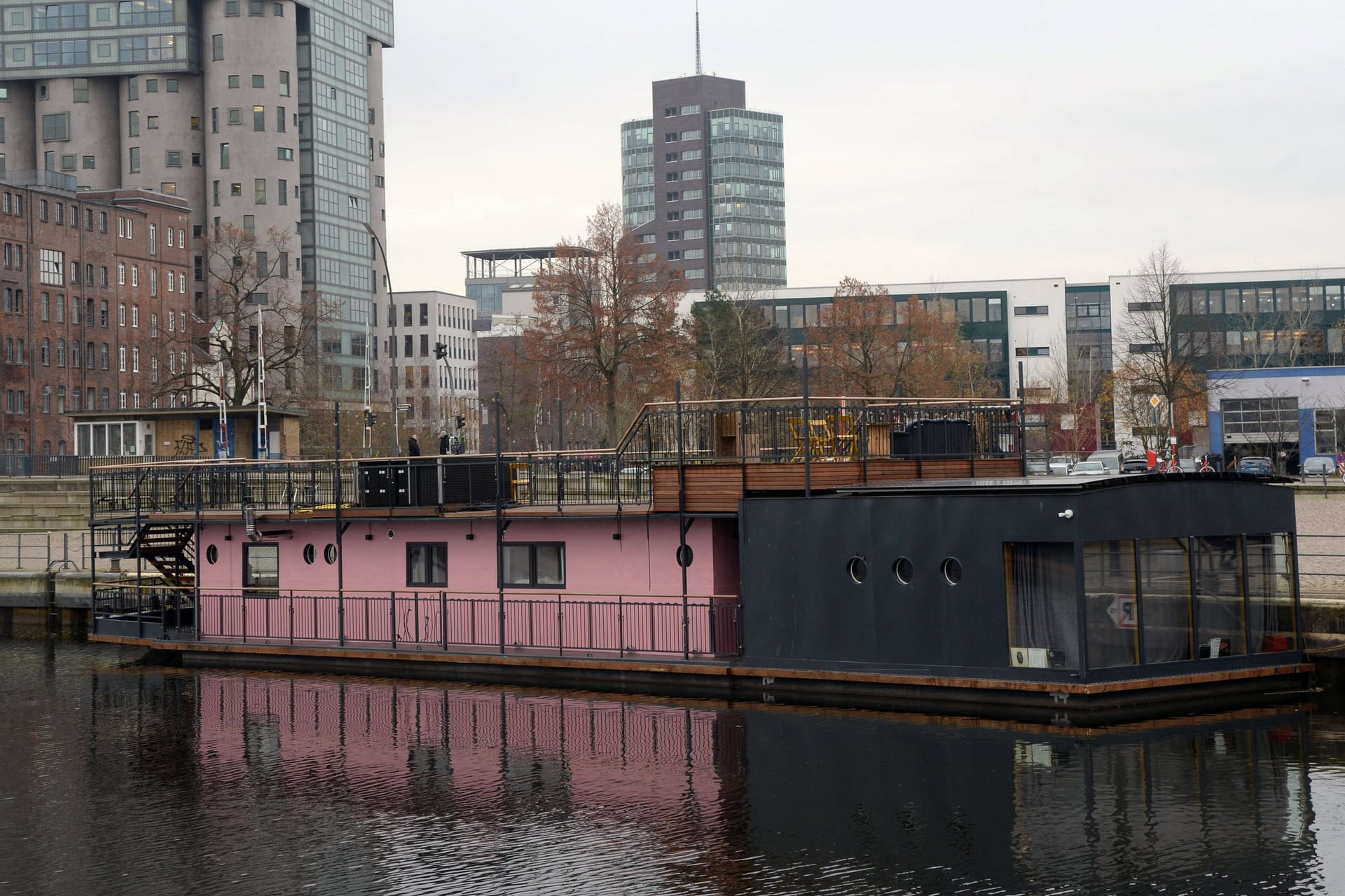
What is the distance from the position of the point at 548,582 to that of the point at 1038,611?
33.7 ft

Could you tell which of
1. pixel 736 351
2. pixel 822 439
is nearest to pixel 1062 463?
pixel 736 351

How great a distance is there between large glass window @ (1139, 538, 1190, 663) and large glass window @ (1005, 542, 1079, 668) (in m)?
1.30

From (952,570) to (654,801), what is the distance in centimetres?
722

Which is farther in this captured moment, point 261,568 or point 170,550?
point 170,550

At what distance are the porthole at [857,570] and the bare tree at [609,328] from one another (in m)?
33.3

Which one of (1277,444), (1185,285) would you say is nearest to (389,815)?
(1277,444)

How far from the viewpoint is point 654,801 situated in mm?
19828

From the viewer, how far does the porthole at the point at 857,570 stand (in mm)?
25391

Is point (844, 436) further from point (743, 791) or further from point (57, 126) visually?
point (57, 126)

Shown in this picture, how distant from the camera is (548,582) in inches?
1172

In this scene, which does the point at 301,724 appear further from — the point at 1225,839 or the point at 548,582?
the point at 1225,839

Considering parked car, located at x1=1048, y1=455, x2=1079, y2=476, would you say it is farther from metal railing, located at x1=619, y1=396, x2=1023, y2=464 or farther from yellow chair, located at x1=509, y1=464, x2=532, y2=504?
yellow chair, located at x1=509, y1=464, x2=532, y2=504

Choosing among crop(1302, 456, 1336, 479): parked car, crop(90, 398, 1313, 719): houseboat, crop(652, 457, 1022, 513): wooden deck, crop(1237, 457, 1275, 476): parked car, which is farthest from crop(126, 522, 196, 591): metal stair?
crop(1302, 456, 1336, 479): parked car

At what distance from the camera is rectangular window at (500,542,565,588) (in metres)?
29.7
